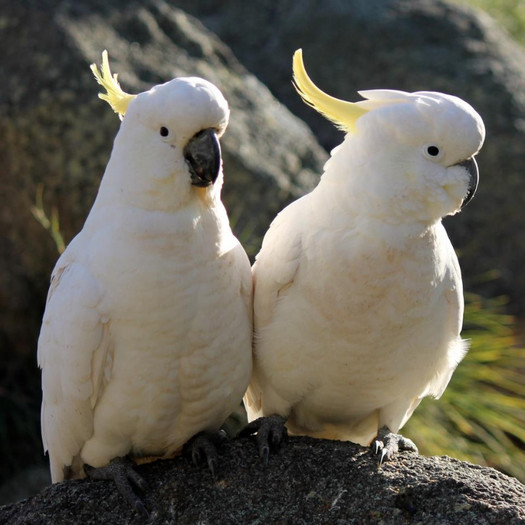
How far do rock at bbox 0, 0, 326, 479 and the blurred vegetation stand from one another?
233 inches

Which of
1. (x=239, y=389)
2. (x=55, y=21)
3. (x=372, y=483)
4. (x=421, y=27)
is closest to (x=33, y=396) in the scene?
(x=55, y=21)

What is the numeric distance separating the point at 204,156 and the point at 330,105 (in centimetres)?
57

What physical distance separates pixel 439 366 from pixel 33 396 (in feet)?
11.5

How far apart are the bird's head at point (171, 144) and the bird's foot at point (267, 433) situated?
40.0 inches

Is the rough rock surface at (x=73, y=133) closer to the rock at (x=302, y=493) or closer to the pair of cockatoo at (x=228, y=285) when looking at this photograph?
the pair of cockatoo at (x=228, y=285)

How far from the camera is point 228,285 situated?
3365mm

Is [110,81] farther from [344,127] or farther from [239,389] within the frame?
[239,389]

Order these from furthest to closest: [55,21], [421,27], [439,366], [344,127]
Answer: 1. [421,27]
2. [55,21]
3. [439,366]
4. [344,127]

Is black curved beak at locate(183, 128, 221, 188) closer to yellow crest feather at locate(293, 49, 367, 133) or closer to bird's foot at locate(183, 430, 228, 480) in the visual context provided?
yellow crest feather at locate(293, 49, 367, 133)

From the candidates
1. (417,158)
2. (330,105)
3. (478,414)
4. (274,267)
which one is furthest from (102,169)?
(417,158)

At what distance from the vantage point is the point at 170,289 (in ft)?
10.5

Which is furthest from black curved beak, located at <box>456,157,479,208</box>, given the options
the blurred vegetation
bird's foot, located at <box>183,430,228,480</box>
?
the blurred vegetation

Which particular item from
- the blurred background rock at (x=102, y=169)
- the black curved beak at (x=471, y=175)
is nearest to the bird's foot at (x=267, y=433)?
the black curved beak at (x=471, y=175)

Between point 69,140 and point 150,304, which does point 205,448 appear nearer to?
point 150,304
